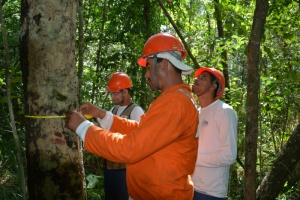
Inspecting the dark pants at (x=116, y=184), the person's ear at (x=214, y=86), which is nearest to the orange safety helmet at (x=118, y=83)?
the dark pants at (x=116, y=184)

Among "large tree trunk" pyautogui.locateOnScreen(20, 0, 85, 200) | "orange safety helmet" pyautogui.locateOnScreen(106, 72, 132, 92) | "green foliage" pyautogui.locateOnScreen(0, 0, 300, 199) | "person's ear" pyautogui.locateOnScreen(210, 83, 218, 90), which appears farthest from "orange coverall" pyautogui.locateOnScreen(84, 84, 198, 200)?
"green foliage" pyautogui.locateOnScreen(0, 0, 300, 199)

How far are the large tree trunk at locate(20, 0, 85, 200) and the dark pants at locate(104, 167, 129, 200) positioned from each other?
6.72 feet

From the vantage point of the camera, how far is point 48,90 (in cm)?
204

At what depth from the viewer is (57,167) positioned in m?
2.10

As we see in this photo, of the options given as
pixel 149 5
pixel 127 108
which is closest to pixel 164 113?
pixel 127 108

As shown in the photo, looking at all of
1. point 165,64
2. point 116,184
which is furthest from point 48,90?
point 116,184

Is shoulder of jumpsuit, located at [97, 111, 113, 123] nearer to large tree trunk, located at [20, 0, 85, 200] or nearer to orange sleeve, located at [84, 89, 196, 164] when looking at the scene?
large tree trunk, located at [20, 0, 85, 200]

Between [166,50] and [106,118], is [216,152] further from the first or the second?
[166,50]

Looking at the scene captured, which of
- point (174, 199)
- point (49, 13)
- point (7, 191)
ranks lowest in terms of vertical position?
point (7, 191)

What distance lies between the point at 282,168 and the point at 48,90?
3.68m

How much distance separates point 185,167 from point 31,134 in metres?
1.06

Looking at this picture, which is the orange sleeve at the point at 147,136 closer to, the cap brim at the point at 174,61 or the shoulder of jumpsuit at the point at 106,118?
the cap brim at the point at 174,61

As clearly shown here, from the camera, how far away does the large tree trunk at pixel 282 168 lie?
4.46 metres

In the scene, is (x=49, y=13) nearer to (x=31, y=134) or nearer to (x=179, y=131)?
(x=31, y=134)
